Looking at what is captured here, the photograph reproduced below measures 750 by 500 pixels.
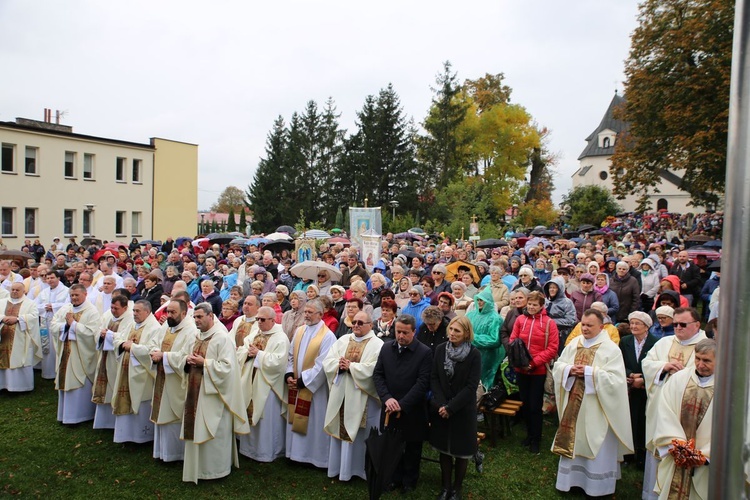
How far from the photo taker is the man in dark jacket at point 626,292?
965cm

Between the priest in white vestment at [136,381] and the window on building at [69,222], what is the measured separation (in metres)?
30.6

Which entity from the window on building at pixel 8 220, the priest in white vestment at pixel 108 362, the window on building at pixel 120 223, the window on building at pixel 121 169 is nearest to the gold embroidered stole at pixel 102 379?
the priest in white vestment at pixel 108 362

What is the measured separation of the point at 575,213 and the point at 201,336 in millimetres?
50270

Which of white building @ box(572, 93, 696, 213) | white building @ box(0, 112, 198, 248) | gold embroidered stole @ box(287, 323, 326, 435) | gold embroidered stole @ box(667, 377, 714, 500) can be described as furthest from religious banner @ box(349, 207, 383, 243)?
white building @ box(572, 93, 696, 213)

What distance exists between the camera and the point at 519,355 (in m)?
7.12

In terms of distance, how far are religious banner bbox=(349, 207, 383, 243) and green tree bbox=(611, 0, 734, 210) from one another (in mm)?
12545

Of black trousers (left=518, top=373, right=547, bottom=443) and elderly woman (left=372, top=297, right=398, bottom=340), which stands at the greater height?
elderly woman (left=372, top=297, right=398, bottom=340)

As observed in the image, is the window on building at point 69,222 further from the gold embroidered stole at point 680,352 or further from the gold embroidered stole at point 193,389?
the gold embroidered stole at point 680,352

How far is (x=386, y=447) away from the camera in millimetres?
5535

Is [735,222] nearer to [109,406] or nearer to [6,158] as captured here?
[109,406]

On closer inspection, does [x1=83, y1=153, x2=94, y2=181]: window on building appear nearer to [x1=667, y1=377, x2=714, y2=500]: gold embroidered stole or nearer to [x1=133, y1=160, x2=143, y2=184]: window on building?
[x1=133, y1=160, x2=143, y2=184]: window on building

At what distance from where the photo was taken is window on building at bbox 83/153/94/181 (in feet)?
115

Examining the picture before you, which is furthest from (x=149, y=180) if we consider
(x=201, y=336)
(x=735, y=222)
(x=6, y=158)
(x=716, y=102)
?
(x=735, y=222)

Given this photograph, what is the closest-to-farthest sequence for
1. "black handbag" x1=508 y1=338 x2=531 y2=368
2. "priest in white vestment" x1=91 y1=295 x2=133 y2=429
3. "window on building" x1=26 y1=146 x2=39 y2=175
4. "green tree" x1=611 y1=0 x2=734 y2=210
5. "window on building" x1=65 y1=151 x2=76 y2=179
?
"black handbag" x1=508 y1=338 x2=531 y2=368 → "priest in white vestment" x1=91 y1=295 x2=133 y2=429 → "green tree" x1=611 y1=0 x2=734 y2=210 → "window on building" x1=26 y1=146 x2=39 y2=175 → "window on building" x1=65 y1=151 x2=76 y2=179
